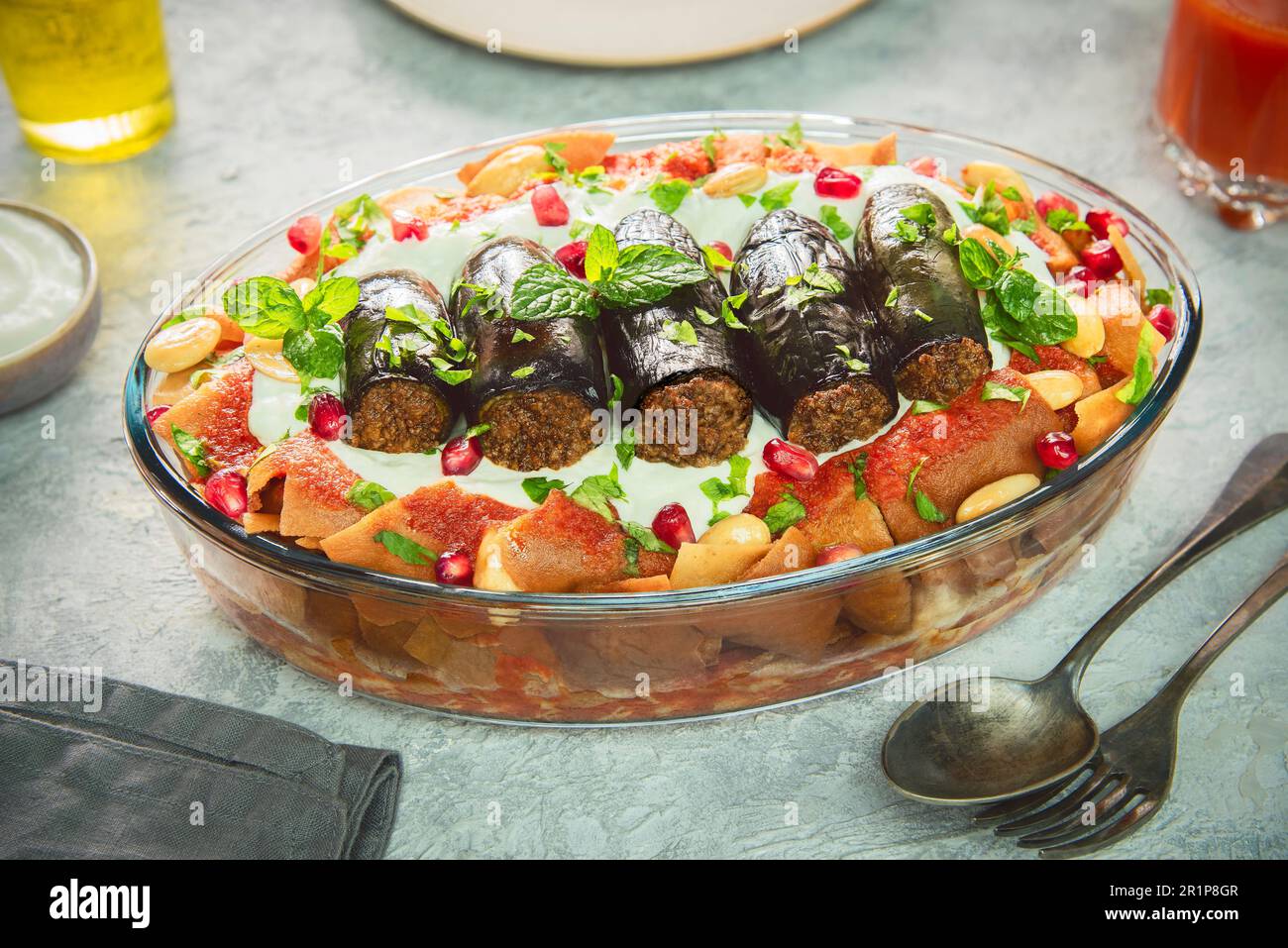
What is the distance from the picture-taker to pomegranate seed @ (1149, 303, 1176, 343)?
3.22m

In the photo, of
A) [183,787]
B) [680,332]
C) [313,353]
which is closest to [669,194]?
[680,332]

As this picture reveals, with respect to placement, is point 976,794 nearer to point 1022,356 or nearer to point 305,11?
point 1022,356

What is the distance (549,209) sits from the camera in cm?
335

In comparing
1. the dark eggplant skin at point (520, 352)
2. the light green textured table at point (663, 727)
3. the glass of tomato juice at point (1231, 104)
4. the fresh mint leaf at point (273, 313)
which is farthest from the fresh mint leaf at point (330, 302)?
the glass of tomato juice at point (1231, 104)

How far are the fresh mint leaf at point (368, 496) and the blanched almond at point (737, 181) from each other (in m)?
1.22

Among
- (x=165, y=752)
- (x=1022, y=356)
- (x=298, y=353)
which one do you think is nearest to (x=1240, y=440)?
(x=1022, y=356)

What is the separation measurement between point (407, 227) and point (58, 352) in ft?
3.71

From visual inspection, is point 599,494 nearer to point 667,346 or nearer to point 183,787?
point 667,346

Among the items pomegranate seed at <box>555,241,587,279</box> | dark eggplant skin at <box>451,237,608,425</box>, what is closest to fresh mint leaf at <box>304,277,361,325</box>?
dark eggplant skin at <box>451,237,608,425</box>

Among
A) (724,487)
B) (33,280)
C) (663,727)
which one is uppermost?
(724,487)

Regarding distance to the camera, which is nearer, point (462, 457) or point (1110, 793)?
point (1110, 793)

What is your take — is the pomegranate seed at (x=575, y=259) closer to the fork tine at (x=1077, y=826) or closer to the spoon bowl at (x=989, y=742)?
the spoon bowl at (x=989, y=742)

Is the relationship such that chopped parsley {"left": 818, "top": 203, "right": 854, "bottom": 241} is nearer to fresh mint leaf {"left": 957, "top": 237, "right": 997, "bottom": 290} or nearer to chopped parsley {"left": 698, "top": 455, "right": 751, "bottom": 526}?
fresh mint leaf {"left": 957, "top": 237, "right": 997, "bottom": 290}
